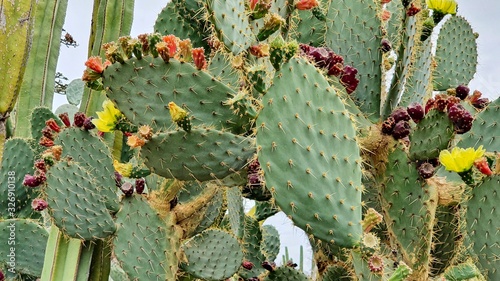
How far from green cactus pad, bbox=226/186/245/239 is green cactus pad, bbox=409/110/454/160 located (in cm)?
77

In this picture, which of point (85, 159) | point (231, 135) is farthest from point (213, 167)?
point (85, 159)

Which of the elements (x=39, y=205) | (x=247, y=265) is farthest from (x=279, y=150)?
(x=247, y=265)

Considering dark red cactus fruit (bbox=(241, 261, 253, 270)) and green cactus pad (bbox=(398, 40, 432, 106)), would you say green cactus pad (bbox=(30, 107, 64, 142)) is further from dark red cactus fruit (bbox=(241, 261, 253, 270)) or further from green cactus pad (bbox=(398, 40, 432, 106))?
green cactus pad (bbox=(398, 40, 432, 106))

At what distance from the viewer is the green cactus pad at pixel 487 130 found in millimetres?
1606

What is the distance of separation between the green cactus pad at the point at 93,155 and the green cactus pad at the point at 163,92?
0.57 metres

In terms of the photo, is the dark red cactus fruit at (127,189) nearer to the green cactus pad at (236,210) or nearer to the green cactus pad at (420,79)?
the green cactus pad at (236,210)

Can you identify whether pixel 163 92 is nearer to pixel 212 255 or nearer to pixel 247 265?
pixel 212 255

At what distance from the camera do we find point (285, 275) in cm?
215

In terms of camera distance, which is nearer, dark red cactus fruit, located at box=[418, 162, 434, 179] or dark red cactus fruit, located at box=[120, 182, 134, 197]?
dark red cactus fruit, located at box=[418, 162, 434, 179]

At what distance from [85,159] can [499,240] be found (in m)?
1.38

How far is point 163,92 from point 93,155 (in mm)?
674

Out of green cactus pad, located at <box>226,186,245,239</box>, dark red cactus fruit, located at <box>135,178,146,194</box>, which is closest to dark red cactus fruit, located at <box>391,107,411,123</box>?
green cactus pad, located at <box>226,186,245,239</box>

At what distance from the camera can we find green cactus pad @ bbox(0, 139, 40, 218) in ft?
7.84

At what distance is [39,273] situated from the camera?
2402 mm
